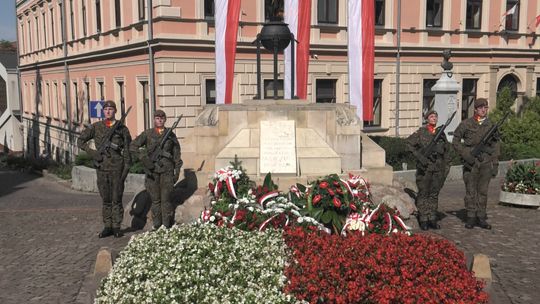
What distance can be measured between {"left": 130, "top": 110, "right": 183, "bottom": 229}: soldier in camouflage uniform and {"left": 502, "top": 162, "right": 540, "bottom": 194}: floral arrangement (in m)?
6.69

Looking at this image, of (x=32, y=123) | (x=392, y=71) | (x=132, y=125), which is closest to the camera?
(x=132, y=125)

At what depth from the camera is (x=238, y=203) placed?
6.84 meters

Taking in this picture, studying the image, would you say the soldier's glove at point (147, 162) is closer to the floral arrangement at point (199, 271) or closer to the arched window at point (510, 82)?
the floral arrangement at point (199, 271)

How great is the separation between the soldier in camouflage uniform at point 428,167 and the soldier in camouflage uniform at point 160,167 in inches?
141

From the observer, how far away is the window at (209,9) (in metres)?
19.9

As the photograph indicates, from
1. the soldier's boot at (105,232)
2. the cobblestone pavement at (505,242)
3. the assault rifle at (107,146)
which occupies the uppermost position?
the assault rifle at (107,146)

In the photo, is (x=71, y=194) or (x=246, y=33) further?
(x=246, y=33)

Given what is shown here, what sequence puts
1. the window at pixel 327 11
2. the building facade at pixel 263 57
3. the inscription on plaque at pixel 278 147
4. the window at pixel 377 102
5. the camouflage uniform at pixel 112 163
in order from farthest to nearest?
the window at pixel 377 102 < the window at pixel 327 11 < the building facade at pixel 263 57 < the inscription on plaque at pixel 278 147 < the camouflage uniform at pixel 112 163

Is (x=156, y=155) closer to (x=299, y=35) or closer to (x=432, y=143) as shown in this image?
(x=432, y=143)

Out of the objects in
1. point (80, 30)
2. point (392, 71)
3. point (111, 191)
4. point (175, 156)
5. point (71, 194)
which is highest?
point (80, 30)

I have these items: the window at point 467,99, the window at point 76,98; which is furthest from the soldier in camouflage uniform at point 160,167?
the window at point 76,98

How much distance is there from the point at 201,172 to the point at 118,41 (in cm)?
1535

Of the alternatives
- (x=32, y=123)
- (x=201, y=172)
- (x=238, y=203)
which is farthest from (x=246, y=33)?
(x=32, y=123)

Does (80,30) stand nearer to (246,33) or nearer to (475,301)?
(246,33)
